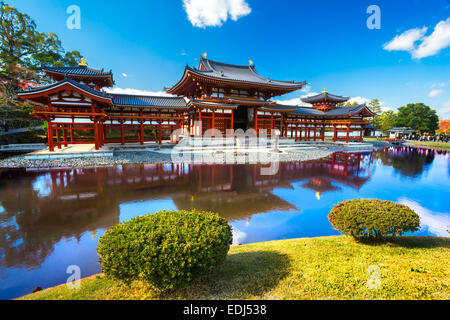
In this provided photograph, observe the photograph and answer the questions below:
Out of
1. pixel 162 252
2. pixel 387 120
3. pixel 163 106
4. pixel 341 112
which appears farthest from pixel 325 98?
pixel 162 252

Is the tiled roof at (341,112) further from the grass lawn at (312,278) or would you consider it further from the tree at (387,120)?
the grass lawn at (312,278)

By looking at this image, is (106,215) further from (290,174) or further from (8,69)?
(8,69)

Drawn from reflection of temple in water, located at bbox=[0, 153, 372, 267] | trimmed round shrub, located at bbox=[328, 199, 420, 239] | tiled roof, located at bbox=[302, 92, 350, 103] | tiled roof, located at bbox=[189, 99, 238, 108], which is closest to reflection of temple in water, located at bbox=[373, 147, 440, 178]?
reflection of temple in water, located at bbox=[0, 153, 372, 267]

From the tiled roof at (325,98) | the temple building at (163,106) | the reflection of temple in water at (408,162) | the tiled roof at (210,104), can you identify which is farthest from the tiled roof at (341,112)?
the tiled roof at (210,104)

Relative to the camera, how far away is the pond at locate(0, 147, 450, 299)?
442cm

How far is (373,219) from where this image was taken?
410 cm

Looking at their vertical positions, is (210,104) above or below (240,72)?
below

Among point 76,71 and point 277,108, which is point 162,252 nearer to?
point 277,108

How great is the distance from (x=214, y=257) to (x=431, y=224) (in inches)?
294

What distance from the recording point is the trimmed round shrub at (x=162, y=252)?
8.36 ft

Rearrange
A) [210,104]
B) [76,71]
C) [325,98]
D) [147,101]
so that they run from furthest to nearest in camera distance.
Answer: [325,98]
[147,101]
[76,71]
[210,104]

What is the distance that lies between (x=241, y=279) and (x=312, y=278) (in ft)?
3.58
